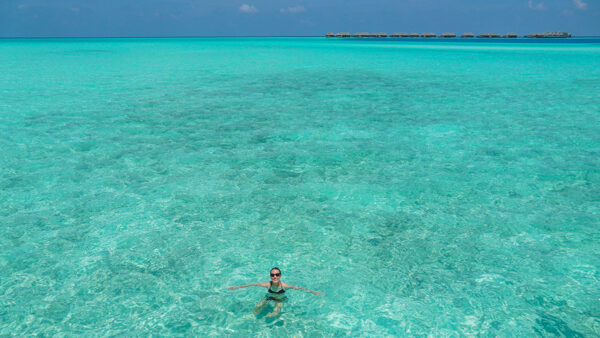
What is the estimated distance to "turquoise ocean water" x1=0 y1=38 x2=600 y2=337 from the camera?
17.4ft

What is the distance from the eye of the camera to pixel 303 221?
770cm

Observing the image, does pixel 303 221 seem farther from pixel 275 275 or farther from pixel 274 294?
pixel 275 275

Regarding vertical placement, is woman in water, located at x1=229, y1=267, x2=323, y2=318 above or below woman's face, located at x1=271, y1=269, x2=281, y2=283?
below

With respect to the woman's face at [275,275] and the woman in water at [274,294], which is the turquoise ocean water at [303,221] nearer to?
the woman in water at [274,294]

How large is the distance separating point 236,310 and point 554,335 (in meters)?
4.45

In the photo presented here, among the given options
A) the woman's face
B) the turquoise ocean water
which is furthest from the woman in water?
the turquoise ocean water

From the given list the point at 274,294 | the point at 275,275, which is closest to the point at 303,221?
the point at 274,294

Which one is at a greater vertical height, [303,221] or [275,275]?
[275,275]

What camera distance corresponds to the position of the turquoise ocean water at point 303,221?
5.29 m

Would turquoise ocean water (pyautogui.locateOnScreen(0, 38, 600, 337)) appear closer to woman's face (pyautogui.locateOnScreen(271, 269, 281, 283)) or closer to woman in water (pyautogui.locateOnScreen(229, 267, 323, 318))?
woman in water (pyautogui.locateOnScreen(229, 267, 323, 318))

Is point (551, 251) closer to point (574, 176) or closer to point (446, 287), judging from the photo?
point (446, 287)

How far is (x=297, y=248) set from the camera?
22.3 feet

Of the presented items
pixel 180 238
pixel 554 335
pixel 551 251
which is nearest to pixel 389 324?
pixel 554 335

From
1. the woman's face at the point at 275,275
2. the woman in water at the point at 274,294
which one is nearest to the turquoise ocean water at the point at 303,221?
the woman in water at the point at 274,294
